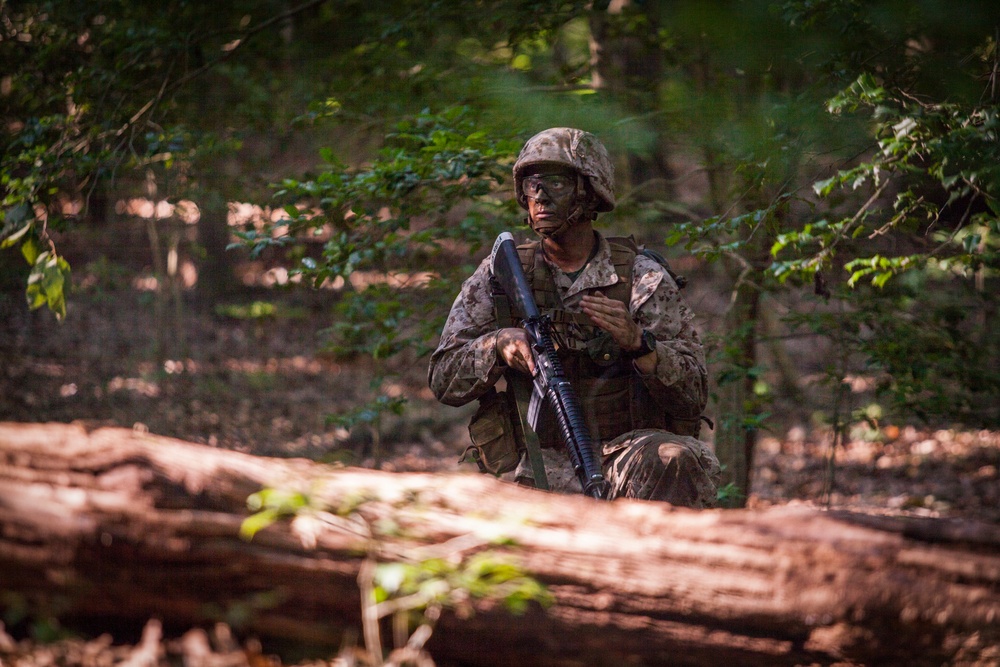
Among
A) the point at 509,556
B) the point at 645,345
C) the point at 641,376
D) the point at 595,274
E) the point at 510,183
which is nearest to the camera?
the point at 509,556

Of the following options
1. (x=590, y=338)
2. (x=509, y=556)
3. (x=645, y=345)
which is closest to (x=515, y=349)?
(x=590, y=338)

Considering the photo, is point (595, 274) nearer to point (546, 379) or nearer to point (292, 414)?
point (546, 379)

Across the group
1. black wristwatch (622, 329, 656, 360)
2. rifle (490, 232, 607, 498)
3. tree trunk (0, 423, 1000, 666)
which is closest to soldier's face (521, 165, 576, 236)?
rifle (490, 232, 607, 498)

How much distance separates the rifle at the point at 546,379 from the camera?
3195 mm

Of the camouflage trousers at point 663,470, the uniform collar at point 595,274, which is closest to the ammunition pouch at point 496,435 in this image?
the camouflage trousers at point 663,470

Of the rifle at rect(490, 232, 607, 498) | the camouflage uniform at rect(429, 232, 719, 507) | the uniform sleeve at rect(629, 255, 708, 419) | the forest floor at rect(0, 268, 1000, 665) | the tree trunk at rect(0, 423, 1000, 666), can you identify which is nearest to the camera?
the tree trunk at rect(0, 423, 1000, 666)

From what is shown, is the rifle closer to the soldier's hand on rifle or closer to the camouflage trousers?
the soldier's hand on rifle

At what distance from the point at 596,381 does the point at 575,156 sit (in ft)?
3.36

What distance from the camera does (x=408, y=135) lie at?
409 centimetres

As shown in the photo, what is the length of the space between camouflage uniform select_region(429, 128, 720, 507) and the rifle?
0.56 ft

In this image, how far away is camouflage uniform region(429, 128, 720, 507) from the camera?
3.45 meters

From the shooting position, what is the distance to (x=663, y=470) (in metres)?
3.29

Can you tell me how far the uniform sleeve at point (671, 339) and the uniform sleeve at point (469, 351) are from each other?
2.19 feet

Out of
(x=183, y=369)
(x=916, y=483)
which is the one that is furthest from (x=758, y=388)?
(x=183, y=369)
